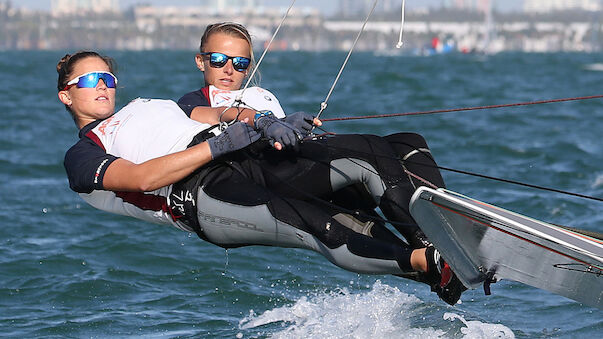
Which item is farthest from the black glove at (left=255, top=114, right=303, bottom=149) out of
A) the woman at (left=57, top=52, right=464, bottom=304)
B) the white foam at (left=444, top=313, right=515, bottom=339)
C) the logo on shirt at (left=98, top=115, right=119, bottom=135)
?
the white foam at (left=444, top=313, right=515, bottom=339)

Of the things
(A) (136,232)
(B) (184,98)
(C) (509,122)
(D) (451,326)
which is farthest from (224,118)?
(C) (509,122)

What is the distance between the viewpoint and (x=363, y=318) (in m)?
5.53

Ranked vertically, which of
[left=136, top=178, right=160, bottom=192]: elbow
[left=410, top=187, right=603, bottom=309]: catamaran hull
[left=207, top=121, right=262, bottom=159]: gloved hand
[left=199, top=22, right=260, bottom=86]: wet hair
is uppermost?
[left=199, top=22, right=260, bottom=86]: wet hair

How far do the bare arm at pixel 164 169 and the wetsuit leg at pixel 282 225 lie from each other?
0.22 metres

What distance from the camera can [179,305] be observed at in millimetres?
6242

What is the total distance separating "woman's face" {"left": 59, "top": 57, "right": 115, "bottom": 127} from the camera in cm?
475

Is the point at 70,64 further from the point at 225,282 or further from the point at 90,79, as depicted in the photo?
the point at 225,282

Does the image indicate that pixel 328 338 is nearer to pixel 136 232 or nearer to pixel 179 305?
pixel 179 305

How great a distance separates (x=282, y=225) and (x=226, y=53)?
1.19m

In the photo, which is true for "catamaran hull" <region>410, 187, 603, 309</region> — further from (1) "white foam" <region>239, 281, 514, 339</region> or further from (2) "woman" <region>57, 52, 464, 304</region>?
(1) "white foam" <region>239, 281, 514, 339</region>

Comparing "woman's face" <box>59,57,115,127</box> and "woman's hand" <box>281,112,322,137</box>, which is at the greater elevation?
"woman's face" <box>59,57,115,127</box>

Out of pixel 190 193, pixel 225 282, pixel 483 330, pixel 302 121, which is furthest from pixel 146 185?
pixel 225 282

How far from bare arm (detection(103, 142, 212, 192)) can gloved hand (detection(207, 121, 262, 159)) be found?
3cm

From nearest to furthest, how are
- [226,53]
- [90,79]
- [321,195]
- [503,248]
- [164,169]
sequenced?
[503,248] < [164,169] < [321,195] < [90,79] < [226,53]
